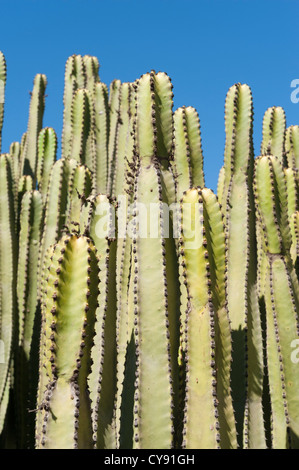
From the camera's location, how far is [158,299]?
287cm

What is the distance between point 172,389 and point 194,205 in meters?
0.93

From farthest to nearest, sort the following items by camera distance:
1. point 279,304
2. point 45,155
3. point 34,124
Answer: point 34,124 < point 45,155 < point 279,304

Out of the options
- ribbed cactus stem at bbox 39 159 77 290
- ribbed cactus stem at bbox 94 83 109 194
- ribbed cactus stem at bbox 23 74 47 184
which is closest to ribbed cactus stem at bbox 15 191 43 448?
ribbed cactus stem at bbox 39 159 77 290

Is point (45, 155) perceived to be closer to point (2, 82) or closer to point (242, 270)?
point (2, 82)

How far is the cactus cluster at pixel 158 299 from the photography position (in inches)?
101

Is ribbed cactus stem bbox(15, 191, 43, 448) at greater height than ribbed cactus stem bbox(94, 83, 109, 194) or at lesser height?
lesser

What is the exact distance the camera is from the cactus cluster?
8.41ft

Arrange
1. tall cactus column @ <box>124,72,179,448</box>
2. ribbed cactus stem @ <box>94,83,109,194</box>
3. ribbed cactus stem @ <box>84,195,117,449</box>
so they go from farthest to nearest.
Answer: ribbed cactus stem @ <box>94,83,109,194</box> → ribbed cactus stem @ <box>84,195,117,449</box> → tall cactus column @ <box>124,72,179,448</box>

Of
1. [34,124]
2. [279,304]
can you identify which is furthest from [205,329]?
[34,124]

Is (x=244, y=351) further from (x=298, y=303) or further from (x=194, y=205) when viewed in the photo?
(x=194, y=205)

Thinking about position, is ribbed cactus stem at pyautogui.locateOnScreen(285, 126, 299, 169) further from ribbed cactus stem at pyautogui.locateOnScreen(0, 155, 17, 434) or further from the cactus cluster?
ribbed cactus stem at pyautogui.locateOnScreen(0, 155, 17, 434)

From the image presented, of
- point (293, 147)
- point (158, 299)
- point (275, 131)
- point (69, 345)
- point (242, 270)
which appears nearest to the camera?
point (69, 345)

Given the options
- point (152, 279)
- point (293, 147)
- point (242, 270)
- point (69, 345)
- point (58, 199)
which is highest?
point (293, 147)

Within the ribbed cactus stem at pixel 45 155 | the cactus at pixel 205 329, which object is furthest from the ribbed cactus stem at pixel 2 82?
the cactus at pixel 205 329
